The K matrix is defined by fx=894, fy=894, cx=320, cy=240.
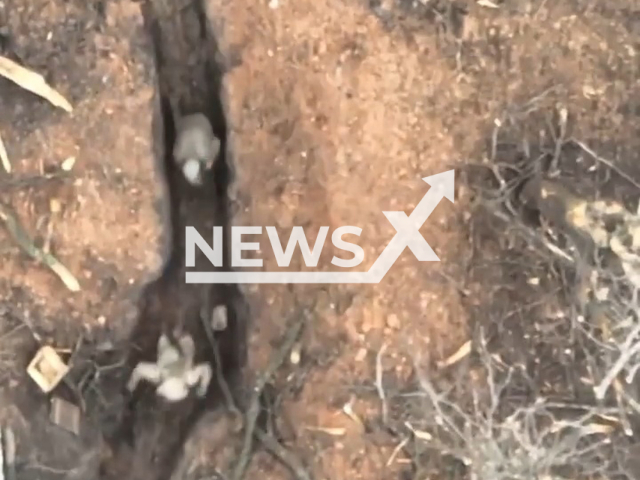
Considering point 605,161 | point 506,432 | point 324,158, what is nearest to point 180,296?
point 324,158

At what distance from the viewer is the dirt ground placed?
1.11 m

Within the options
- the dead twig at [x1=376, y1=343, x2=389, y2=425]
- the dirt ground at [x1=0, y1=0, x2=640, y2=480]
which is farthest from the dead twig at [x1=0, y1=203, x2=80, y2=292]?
the dead twig at [x1=376, y1=343, x2=389, y2=425]

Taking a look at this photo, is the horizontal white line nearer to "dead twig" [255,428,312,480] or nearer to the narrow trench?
the narrow trench

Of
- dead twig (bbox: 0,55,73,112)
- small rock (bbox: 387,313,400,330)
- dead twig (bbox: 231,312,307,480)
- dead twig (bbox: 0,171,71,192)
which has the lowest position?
dead twig (bbox: 231,312,307,480)

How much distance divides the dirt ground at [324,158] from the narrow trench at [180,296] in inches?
1.1

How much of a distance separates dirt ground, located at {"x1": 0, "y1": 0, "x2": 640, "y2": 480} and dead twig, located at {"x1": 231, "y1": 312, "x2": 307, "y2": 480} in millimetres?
13

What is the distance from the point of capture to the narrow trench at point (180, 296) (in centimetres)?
115

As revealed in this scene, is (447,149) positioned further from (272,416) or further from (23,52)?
(23,52)

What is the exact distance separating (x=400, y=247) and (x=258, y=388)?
0.26 meters

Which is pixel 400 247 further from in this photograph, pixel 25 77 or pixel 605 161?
pixel 25 77

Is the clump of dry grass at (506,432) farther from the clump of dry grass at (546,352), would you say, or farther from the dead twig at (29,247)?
the dead twig at (29,247)

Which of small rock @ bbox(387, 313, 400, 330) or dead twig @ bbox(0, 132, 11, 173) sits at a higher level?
dead twig @ bbox(0, 132, 11, 173)

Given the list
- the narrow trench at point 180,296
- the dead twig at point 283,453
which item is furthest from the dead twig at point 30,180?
the dead twig at point 283,453

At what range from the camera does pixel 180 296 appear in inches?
46.4
